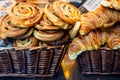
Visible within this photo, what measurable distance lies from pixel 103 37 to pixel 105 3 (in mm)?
136

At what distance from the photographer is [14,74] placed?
3.61 ft

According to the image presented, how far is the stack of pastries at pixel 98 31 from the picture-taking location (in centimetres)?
101

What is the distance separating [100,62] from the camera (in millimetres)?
1104

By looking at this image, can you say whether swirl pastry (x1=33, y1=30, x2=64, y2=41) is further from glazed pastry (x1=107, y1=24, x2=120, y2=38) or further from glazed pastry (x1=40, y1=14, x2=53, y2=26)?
glazed pastry (x1=107, y1=24, x2=120, y2=38)

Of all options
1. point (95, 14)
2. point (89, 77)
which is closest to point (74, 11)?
point (95, 14)

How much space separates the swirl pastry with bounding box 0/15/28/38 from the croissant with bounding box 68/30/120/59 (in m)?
0.20

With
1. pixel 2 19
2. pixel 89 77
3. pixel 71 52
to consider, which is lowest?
pixel 89 77

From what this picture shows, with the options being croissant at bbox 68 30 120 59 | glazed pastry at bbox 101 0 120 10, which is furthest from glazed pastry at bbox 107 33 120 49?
glazed pastry at bbox 101 0 120 10

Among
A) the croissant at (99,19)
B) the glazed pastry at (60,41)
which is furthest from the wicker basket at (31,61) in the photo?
the croissant at (99,19)

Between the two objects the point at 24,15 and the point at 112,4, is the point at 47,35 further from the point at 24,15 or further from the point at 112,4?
the point at 112,4

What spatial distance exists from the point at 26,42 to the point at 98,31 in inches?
11.2

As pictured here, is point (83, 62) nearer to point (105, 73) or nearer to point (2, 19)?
point (105, 73)

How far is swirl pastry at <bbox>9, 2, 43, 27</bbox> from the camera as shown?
3.25 feet

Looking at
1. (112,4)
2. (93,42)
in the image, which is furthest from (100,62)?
(112,4)
